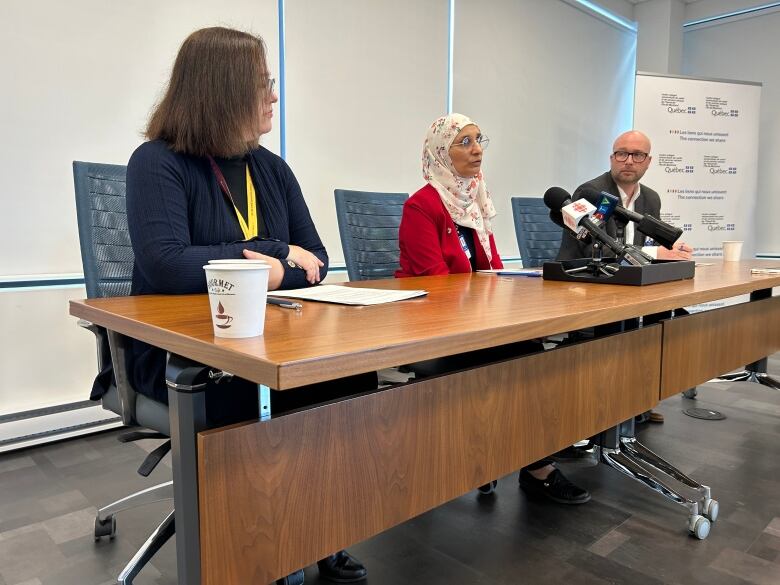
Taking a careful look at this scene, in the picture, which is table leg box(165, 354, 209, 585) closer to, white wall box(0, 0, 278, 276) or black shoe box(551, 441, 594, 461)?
black shoe box(551, 441, 594, 461)

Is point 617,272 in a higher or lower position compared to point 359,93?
lower

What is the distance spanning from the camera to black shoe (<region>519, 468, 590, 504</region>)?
182cm

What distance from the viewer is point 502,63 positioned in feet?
14.0

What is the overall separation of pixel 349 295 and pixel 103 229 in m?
0.75

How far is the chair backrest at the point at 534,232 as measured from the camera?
266 centimetres

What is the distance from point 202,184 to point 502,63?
137 inches

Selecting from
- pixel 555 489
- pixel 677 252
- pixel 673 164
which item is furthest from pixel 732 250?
pixel 673 164

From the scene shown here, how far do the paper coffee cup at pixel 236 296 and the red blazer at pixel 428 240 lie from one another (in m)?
1.26

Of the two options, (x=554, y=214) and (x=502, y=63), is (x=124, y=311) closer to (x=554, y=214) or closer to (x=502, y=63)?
(x=554, y=214)

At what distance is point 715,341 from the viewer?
1.75 metres

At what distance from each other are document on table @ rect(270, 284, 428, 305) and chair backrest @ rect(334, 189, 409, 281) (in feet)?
2.71

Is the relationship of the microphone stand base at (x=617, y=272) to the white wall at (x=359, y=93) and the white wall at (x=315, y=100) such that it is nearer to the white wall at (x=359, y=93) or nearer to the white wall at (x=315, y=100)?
the white wall at (x=315, y=100)

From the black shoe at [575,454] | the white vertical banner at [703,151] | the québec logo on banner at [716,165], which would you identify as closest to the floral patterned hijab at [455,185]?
the black shoe at [575,454]

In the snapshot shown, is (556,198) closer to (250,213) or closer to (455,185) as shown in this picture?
(455,185)
